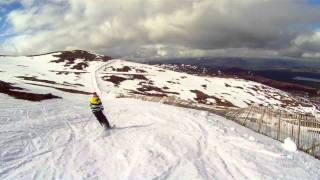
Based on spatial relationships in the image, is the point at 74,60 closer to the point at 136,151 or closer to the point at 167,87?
the point at 167,87

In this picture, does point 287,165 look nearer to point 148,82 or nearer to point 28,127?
point 28,127

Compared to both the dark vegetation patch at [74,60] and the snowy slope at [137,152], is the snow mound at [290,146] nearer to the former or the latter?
the snowy slope at [137,152]

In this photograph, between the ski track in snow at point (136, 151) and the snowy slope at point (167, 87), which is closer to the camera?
the ski track in snow at point (136, 151)

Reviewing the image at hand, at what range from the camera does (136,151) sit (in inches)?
749

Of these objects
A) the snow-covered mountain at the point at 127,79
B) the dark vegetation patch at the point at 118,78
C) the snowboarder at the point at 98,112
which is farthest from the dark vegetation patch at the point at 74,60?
the snowboarder at the point at 98,112

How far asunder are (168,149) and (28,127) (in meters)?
10.5

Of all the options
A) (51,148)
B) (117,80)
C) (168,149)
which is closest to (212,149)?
(168,149)

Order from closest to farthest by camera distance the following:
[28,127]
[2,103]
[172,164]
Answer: [172,164]
[28,127]
[2,103]

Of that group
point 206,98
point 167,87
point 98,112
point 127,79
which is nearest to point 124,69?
point 127,79

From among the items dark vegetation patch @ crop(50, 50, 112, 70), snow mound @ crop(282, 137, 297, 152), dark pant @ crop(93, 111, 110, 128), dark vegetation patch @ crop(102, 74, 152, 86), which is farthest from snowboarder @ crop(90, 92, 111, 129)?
dark vegetation patch @ crop(50, 50, 112, 70)

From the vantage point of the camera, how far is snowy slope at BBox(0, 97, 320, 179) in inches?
627

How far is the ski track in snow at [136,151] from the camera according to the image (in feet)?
52.3

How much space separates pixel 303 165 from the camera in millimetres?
19703

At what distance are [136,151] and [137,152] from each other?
0.71 feet
